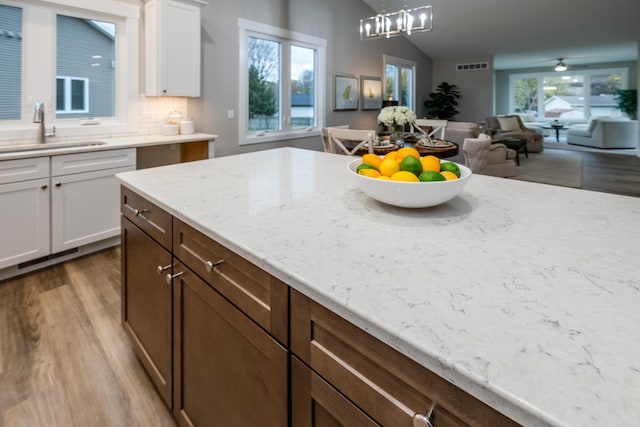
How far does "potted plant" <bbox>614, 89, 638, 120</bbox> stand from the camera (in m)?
10.9

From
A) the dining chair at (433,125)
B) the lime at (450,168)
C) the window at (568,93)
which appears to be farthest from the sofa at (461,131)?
the window at (568,93)

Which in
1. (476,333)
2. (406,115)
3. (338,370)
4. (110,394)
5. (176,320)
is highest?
(406,115)

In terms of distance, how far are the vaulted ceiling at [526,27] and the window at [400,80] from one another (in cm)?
67

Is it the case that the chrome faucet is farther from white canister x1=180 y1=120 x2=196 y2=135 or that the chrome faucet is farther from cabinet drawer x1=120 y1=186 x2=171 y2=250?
cabinet drawer x1=120 y1=186 x2=171 y2=250

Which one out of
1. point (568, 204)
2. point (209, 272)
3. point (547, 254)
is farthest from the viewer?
point (568, 204)

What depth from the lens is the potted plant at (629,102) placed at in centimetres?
1092

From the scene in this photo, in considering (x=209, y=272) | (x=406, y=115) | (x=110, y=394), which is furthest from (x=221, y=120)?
(x=209, y=272)

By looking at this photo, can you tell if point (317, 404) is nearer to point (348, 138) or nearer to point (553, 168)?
point (348, 138)

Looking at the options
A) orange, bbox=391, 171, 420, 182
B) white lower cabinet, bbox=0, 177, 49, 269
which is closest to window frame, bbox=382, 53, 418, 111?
white lower cabinet, bbox=0, 177, 49, 269

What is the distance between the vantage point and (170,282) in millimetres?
1387

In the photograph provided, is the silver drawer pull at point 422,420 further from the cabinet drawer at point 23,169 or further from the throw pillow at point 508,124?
the throw pillow at point 508,124

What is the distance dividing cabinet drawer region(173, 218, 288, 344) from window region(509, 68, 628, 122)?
48.3ft

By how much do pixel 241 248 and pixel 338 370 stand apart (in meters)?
0.38

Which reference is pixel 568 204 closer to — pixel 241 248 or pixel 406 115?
pixel 241 248
